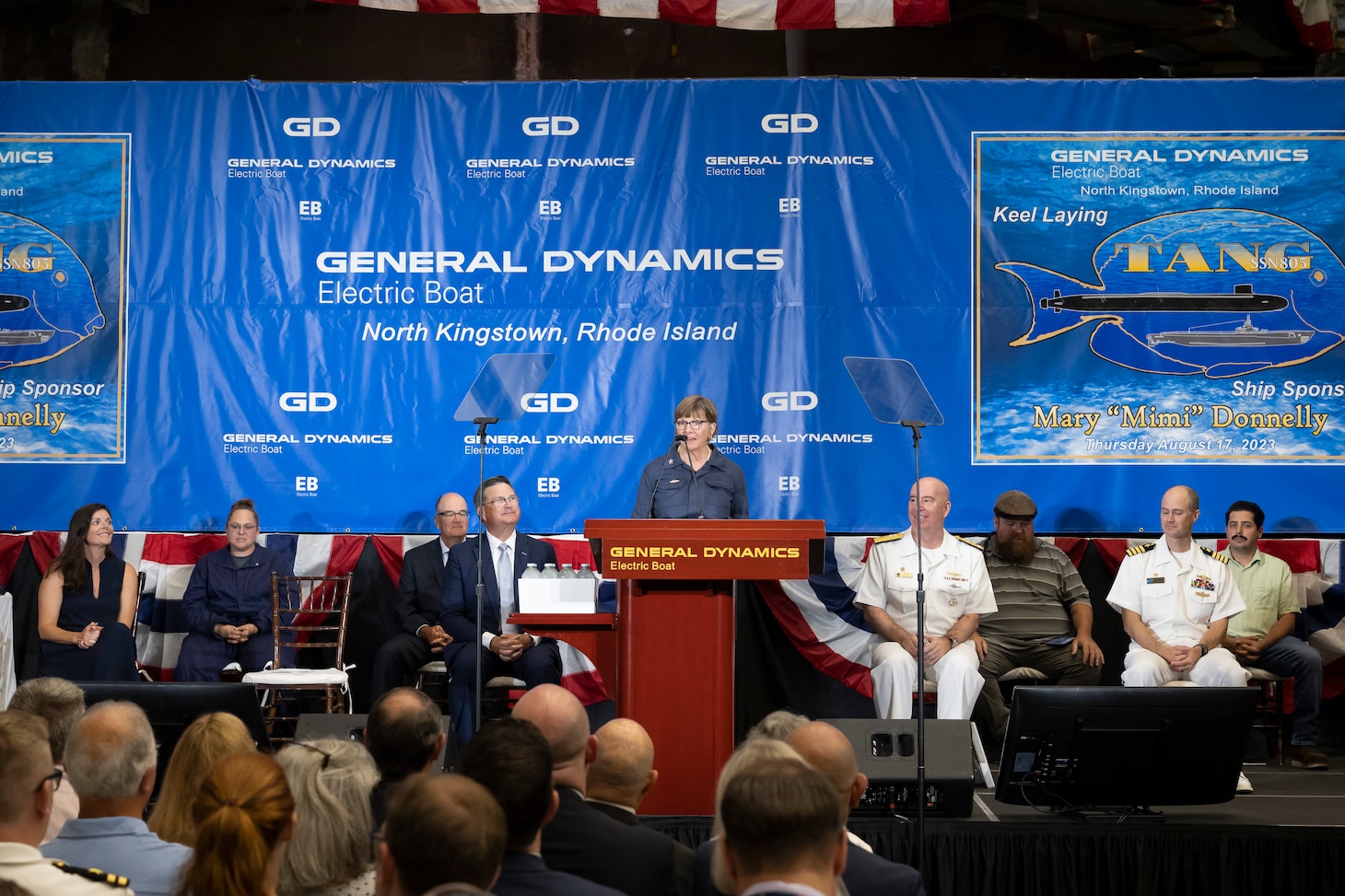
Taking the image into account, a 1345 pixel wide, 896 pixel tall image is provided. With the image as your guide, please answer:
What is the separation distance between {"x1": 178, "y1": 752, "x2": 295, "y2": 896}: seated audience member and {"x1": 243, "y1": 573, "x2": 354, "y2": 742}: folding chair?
409 centimetres

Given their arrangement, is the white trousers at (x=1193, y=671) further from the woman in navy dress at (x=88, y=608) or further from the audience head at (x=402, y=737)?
the woman in navy dress at (x=88, y=608)

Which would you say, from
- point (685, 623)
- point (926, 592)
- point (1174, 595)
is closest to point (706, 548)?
point (685, 623)

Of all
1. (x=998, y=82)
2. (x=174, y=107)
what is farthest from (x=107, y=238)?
(x=998, y=82)

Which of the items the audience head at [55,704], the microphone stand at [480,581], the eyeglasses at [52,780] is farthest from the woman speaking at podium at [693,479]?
the eyeglasses at [52,780]

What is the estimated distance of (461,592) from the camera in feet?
20.1

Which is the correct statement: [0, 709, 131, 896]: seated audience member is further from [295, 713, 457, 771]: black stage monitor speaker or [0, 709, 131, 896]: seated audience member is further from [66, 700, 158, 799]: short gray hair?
[295, 713, 457, 771]: black stage monitor speaker

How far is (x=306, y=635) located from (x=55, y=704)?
340cm

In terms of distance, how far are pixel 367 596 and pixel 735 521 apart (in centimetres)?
285

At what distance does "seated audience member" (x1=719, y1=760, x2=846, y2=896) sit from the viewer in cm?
185

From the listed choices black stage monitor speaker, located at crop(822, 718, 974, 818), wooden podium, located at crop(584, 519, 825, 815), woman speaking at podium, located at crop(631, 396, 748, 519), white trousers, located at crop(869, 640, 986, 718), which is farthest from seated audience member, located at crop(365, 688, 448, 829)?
white trousers, located at crop(869, 640, 986, 718)

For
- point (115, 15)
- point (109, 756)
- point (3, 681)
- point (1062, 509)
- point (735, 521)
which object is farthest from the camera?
point (115, 15)

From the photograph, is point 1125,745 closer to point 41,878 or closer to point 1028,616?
point 1028,616

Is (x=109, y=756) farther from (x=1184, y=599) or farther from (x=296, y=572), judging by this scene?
(x=1184, y=599)

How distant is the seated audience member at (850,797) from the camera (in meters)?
2.50
